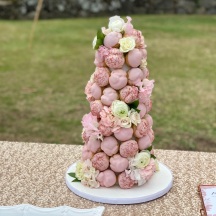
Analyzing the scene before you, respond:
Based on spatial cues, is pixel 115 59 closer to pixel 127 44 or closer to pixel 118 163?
pixel 127 44

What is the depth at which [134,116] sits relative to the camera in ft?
4.93

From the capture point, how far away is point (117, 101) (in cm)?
149

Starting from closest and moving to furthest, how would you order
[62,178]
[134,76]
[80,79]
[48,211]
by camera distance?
[48,211] < [134,76] < [62,178] < [80,79]

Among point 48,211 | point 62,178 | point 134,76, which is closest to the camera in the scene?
point 48,211

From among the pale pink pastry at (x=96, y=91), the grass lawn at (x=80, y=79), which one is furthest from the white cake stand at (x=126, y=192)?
the grass lawn at (x=80, y=79)

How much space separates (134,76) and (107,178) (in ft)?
0.91

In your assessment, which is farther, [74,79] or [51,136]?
[74,79]

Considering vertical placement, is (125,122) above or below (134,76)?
below

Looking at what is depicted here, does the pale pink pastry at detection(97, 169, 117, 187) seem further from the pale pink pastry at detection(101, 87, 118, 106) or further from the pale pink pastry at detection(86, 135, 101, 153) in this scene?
the pale pink pastry at detection(101, 87, 118, 106)

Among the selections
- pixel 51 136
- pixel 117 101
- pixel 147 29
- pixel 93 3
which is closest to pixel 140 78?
pixel 117 101

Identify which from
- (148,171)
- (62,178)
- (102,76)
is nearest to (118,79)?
(102,76)

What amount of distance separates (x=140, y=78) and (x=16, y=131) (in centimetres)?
166

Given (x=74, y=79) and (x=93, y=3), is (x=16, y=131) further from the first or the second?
(x=93, y=3)

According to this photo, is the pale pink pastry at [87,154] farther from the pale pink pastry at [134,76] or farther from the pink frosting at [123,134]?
the pale pink pastry at [134,76]
